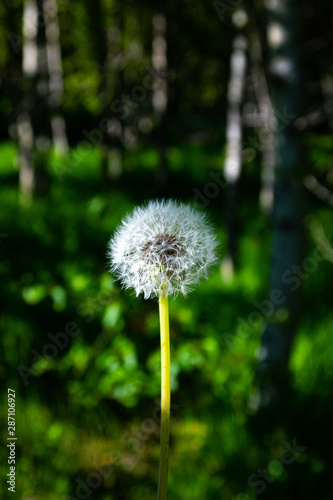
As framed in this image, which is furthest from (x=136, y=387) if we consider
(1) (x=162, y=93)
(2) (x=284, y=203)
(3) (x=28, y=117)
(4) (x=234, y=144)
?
(1) (x=162, y=93)

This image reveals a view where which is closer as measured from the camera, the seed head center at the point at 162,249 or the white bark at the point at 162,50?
the seed head center at the point at 162,249

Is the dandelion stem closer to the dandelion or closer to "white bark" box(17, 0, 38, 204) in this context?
the dandelion

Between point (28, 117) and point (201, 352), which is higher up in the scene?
point (28, 117)

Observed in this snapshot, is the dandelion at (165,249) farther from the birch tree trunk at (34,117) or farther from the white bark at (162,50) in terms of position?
the white bark at (162,50)

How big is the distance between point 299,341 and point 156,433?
1130 mm

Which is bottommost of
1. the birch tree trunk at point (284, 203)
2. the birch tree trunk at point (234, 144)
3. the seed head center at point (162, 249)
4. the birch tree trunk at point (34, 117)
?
the seed head center at point (162, 249)

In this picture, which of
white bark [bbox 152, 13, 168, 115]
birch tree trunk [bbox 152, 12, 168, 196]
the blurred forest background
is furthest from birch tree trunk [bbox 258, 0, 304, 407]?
white bark [bbox 152, 13, 168, 115]

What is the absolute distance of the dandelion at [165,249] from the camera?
0.97m

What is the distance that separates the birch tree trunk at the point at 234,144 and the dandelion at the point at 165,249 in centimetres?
378

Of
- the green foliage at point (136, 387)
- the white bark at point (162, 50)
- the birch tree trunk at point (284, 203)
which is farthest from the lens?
the white bark at point (162, 50)

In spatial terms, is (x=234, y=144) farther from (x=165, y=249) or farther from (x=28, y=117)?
(x=165, y=249)

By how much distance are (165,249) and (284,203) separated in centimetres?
171

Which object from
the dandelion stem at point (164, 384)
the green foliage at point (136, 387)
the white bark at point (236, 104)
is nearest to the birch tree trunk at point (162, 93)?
the white bark at point (236, 104)

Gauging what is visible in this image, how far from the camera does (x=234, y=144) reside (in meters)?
5.07
